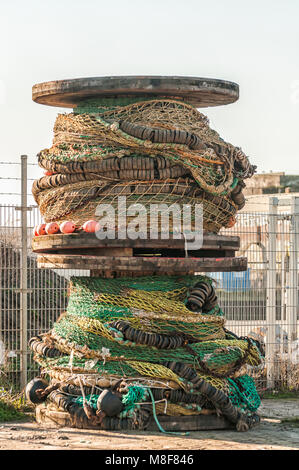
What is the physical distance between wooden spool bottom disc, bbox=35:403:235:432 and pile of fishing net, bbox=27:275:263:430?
56 millimetres

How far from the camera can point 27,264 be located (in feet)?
45.0

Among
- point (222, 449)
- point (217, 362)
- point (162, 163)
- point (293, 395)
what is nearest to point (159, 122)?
point (162, 163)

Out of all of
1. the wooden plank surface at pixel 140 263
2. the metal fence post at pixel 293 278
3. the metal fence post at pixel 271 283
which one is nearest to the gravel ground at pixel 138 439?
the wooden plank surface at pixel 140 263

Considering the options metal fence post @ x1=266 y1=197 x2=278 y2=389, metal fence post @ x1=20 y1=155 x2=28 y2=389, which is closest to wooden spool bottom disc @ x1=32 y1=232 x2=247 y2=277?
metal fence post @ x1=20 y1=155 x2=28 y2=389

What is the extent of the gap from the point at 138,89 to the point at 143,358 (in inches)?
119

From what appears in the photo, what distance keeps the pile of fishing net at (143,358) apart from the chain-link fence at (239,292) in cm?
221

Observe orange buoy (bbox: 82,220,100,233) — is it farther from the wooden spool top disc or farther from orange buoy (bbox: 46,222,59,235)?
the wooden spool top disc

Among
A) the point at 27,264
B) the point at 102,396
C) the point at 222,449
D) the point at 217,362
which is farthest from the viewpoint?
the point at 27,264

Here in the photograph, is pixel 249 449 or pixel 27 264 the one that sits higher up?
pixel 27 264

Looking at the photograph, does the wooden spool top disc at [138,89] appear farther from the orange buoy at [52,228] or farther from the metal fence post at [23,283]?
the metal fence post at [23,283]

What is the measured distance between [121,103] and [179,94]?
0.69 meters

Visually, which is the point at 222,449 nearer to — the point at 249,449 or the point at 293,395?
the point at 249,449

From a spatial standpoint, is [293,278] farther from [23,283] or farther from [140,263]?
[140,263]

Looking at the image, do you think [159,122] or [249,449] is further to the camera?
[159,122]
